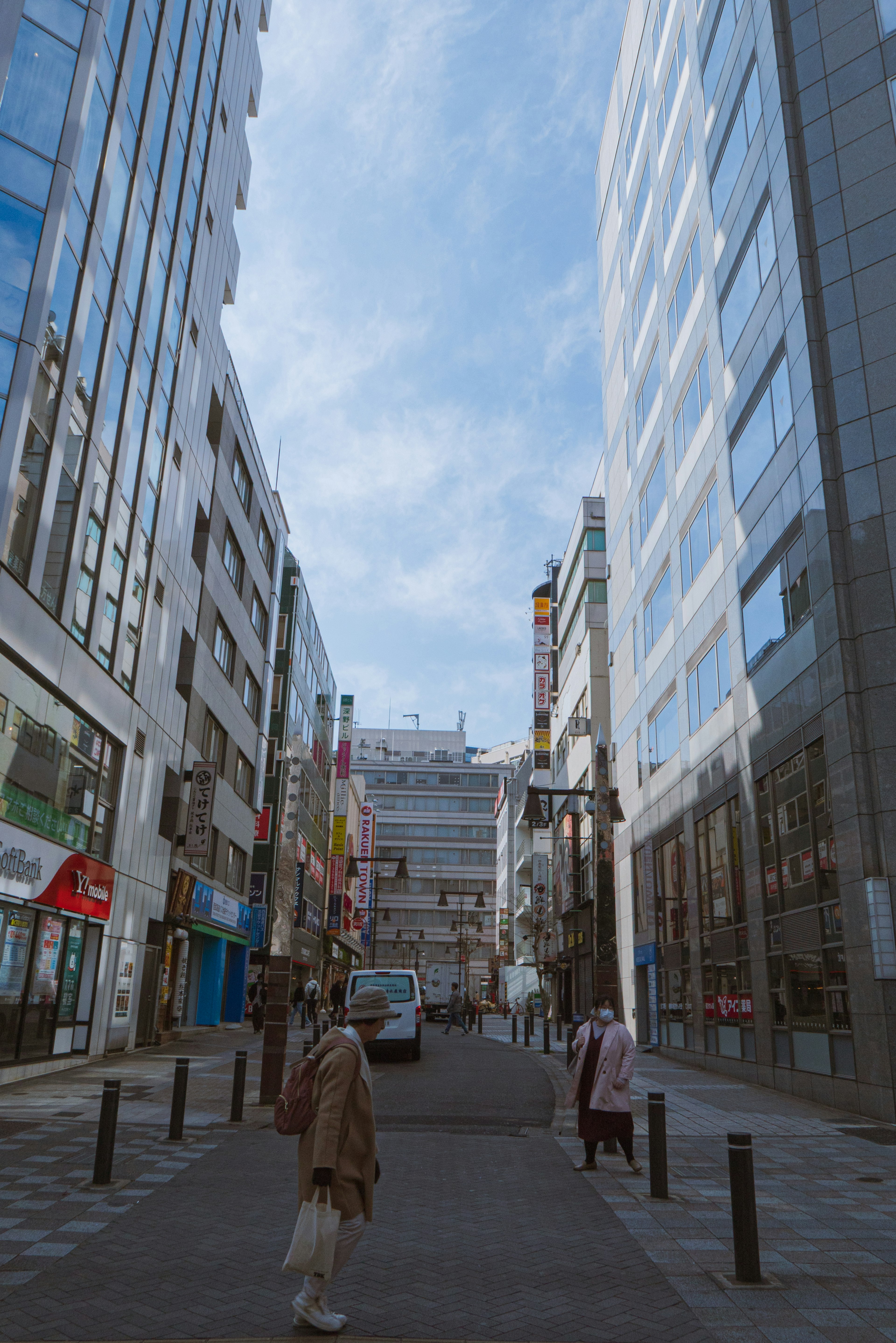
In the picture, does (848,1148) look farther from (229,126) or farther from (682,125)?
(229,126)

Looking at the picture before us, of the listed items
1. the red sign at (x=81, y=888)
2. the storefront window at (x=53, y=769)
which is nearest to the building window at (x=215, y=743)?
the storefront window at (x=53, y=769)

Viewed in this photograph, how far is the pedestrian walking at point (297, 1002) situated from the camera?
36656 millimetres

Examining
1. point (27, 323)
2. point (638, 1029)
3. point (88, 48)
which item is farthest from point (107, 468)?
point (638, 1029)

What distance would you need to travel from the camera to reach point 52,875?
18.0 meters

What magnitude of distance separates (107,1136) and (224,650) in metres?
28.0

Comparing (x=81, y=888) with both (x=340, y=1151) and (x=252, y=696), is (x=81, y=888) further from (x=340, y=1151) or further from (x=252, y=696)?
(x=252, y=696)

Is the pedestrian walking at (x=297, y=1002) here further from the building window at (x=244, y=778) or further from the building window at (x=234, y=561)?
the building window at (x=234, y=561)

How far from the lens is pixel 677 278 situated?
3077cm

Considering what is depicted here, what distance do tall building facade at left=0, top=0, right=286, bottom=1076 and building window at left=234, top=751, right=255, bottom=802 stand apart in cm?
150

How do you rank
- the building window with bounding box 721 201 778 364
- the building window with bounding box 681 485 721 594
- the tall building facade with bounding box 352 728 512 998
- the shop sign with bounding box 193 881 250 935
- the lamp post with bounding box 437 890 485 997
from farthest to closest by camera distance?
the tall building facade with bounding box 352 728 512 998 → the lamp post with bounding box 437 890 485 997 → the shop sign with bounding box 193 881 250 935 → the building window with bounding box 681 485 721 594 → the building window with bounding box 721 201 778 364

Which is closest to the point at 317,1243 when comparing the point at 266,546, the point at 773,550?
the point at 773,550

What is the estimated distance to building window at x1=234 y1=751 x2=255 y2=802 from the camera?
38562mm

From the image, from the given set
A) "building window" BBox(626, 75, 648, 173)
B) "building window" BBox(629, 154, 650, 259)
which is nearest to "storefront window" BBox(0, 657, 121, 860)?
"building window" BBox(629, 154, 650, 259)

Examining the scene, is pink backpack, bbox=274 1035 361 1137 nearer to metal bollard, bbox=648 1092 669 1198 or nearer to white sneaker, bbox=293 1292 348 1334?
white sneaker, bbox=293 1292 348 1334
